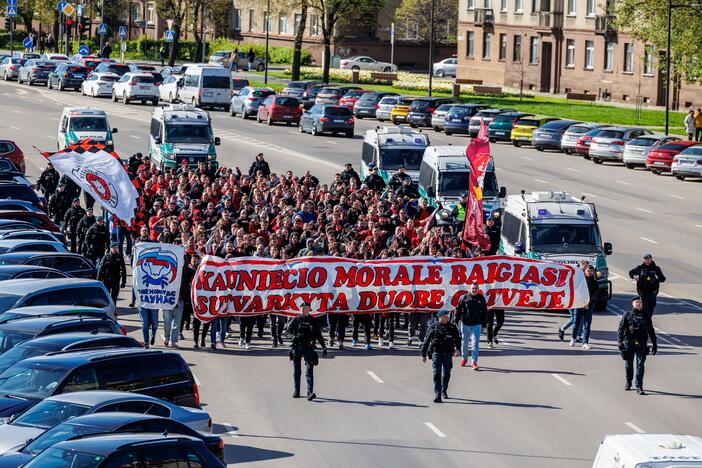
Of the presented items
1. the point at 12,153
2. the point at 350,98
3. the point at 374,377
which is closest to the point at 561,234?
the point at 374,377

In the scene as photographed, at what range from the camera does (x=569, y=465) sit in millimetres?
17891

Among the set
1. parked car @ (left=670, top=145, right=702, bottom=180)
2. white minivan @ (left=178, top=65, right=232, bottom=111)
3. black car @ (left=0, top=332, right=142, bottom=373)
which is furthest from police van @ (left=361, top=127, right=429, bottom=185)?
white minivan @ (left=178, top=65, right=232, bottom=111)

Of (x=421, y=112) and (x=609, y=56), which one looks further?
(x=609, y=56)

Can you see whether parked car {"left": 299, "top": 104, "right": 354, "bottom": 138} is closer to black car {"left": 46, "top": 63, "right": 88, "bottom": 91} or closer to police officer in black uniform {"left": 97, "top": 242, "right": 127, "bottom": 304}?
black car {"left": 46, "top": 63, "right": 88, "bottom": 91}

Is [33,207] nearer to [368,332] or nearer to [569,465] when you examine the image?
[368,332]

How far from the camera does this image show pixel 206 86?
227 ft

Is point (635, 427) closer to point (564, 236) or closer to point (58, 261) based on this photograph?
point (564, 236)

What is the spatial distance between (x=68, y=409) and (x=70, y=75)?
6531 centimetres

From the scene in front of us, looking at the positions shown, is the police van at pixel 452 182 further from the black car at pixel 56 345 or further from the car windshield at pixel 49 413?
the car windshield at pixel 49 413

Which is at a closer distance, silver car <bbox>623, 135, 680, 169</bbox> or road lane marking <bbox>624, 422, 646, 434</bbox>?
road lane marking <bbox>624, 422, 646, 434</bbox>

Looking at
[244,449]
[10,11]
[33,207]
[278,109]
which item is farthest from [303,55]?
[244,449]

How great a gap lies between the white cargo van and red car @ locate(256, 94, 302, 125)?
5221cm

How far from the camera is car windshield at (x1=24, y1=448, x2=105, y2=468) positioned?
12695mm

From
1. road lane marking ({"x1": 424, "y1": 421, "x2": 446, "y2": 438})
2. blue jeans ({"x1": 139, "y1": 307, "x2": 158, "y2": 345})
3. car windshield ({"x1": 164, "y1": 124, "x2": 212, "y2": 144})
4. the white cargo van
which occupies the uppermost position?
car windshield ({"x1": 164, "y1": 124, "x2": 212, "y2": 144})
